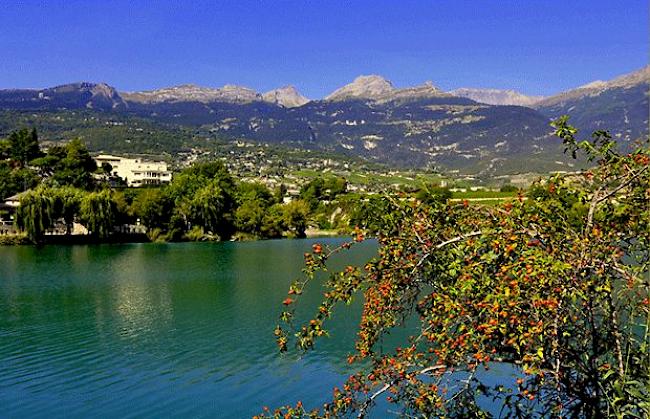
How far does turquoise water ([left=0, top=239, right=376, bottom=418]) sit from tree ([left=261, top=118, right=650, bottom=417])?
7.65m

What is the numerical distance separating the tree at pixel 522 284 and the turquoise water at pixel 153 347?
7647 mm

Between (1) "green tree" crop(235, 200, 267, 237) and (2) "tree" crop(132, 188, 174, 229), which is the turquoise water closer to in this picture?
(2) "tree" crop(132, 188, 174, 229)

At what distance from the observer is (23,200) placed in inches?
2879

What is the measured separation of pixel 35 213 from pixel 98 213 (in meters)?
7.25

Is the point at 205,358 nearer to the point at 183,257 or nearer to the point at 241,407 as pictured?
the point at 241,407

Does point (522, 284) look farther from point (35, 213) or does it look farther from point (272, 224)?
point (272, 224)

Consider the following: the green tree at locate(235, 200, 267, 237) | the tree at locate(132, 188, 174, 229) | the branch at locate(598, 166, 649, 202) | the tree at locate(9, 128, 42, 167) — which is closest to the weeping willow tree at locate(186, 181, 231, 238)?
the green tree at locate(235, 200, 267, 237)

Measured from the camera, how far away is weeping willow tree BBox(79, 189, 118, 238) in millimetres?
77312

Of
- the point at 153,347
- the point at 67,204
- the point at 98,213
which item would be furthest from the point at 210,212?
the point at 153,347

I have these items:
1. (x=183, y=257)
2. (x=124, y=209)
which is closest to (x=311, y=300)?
(x=183, y=257)

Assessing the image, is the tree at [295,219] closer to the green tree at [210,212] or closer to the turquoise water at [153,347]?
the green tree at [210,212]

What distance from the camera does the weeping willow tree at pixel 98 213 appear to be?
254 ft

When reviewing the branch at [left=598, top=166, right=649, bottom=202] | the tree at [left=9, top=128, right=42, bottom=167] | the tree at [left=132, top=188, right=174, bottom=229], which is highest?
the tree at [left=9, top=128, right=42, bottom=167]

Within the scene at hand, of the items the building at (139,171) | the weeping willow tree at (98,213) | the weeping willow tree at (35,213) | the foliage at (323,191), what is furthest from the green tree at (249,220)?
the building at (139,171)
